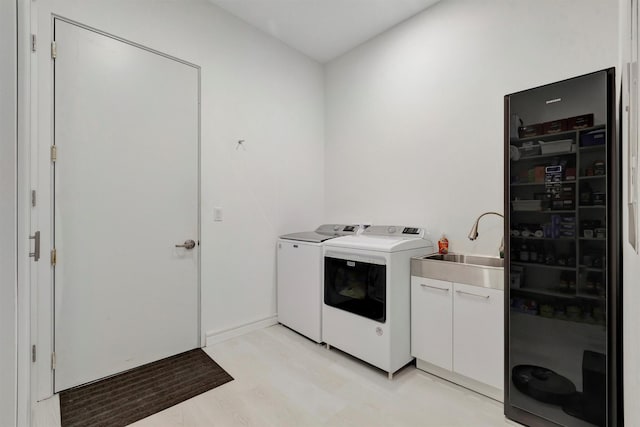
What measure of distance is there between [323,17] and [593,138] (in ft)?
7.57

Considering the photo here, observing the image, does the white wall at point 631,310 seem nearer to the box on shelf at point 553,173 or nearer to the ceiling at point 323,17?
the box on shelf at point 553,173

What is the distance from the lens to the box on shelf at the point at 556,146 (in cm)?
155

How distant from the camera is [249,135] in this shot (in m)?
2.90

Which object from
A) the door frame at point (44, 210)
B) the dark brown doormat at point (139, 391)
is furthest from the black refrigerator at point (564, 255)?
the door frame at point (44, 210)

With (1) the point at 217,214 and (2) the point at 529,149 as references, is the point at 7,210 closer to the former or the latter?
(1) the point at 217,214

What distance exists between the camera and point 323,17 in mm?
2738

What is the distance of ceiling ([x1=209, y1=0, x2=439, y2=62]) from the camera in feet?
8.46

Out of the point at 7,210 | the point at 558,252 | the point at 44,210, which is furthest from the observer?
the point at 44,210

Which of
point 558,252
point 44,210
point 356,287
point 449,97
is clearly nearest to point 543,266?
point 558,252

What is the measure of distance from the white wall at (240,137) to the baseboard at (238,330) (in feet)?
0.13

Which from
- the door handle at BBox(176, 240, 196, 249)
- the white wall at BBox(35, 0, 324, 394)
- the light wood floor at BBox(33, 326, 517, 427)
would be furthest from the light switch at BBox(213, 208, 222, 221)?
the light wood floor at BBox(33, 326, 517, 427)

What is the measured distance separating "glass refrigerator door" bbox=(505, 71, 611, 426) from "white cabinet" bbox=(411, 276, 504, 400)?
0.12 metres

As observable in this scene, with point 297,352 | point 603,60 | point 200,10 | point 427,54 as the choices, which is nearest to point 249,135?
point 200,10

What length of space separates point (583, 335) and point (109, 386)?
9.21 feet
